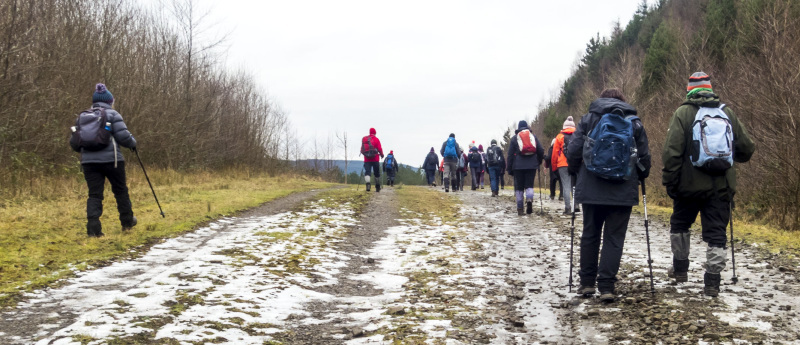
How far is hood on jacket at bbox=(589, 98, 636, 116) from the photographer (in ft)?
20.3

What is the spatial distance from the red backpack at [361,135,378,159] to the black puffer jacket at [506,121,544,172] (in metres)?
5.80

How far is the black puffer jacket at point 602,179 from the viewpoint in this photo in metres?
6.05

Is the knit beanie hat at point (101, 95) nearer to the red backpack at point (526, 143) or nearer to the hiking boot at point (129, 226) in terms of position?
the hiking boot at point (129, 226)

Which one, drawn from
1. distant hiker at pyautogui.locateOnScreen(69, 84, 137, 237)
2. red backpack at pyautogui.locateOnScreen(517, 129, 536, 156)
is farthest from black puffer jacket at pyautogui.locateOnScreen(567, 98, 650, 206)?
red backpack at pyautogui.locateOnScreen(517, 129, 536, 156)

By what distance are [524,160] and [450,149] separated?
8.47 meters

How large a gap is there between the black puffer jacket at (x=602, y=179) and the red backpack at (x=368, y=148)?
43.1 feet

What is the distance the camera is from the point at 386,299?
6.48 meters

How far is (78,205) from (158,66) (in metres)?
13.9

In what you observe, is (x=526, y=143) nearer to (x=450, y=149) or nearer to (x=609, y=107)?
(x=609, y=107)

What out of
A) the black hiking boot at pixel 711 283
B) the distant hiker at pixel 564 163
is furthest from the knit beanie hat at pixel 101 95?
the distant hiker at pixel 564 163

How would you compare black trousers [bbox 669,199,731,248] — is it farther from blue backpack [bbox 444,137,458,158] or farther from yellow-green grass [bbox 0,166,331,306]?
blue backpack [bbox 444,137,458,158]

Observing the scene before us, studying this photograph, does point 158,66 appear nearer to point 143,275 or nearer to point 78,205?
point 78,205

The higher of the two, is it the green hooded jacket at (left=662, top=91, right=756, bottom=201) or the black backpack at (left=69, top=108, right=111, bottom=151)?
the black backpack at (left=69, top=108, right=111, bottom=151)

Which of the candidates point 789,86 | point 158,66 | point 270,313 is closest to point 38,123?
point 158,66
